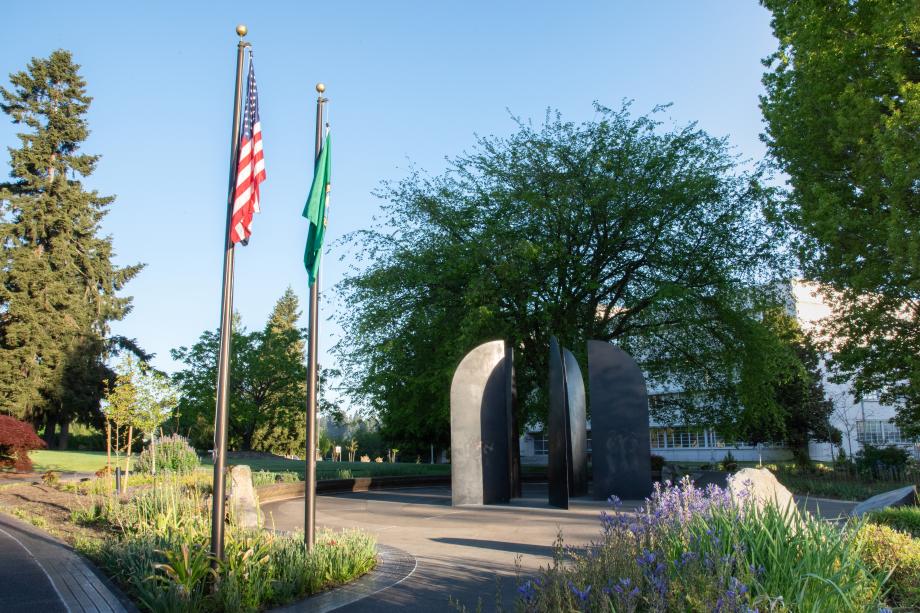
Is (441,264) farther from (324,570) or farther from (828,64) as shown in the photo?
(324,570)

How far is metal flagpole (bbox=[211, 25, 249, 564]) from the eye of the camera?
6.58 metres

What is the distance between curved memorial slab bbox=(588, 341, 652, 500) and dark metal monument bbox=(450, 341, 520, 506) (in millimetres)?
2251

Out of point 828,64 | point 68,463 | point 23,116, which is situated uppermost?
point 23,116

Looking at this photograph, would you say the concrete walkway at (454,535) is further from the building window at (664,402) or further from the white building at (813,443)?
the white building at (813,443)

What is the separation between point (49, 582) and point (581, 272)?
57.6ft

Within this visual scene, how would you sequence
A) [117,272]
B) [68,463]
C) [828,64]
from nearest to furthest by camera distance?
[828,64] < [68,463] < [117,272]

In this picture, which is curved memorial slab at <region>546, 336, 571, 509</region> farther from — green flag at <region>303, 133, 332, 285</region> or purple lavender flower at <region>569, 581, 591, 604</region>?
purple lavender flower at <region>569, 581, 591, 604</region>

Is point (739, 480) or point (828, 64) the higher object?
point (828, 64)

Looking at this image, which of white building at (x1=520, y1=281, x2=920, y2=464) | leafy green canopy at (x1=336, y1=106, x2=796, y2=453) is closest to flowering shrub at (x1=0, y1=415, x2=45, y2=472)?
leafy green canopy at (x1=336, y1=106, x2=796, y2=453)

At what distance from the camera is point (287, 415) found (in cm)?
4600

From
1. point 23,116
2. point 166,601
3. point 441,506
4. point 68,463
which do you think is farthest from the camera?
point 23,116

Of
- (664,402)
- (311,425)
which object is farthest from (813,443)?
(311,425)

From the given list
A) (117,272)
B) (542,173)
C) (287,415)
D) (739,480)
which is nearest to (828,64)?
(542,173)

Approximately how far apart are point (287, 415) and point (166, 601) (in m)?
41.6
